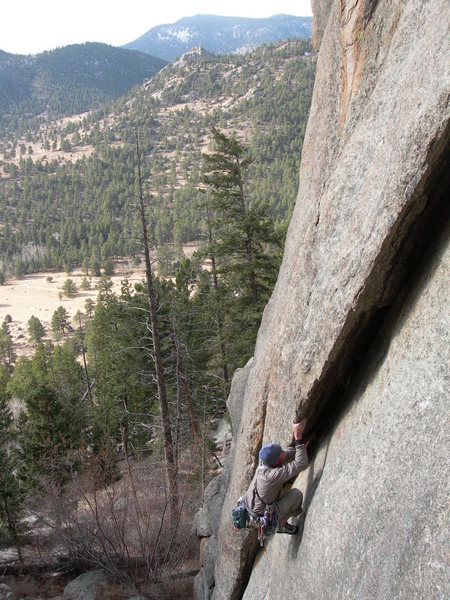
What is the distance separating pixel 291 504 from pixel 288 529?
37 cm

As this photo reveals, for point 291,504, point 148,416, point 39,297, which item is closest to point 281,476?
point 291,504

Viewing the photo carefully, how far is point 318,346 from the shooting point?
20.9 feet

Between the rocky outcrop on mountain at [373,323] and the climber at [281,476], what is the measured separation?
258 mm

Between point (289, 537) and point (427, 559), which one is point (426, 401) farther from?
point (289, 537)

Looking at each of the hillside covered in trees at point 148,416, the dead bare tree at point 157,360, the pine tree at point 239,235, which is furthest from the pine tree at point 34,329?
the dead bare tree at point 157,360

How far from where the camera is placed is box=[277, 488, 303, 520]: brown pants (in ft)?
22.7

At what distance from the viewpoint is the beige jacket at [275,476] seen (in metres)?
6.96

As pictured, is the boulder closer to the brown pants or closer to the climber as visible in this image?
the climber

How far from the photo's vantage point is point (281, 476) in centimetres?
694

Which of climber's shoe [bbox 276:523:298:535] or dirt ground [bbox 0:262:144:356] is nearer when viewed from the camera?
climber's shoe [bbox 276:523:298:535]

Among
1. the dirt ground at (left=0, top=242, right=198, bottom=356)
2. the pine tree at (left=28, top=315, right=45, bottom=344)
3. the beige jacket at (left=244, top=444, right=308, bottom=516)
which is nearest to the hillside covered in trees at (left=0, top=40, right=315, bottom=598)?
the beige jacket at (left=244, top=444, right=308, bottom=516)

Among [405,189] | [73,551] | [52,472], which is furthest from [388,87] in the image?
[52,472]

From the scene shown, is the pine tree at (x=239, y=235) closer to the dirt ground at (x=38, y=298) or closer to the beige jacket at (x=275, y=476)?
the beige jacket at (x=275, y=476)

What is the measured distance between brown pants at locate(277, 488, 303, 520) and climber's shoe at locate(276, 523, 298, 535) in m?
0.13
